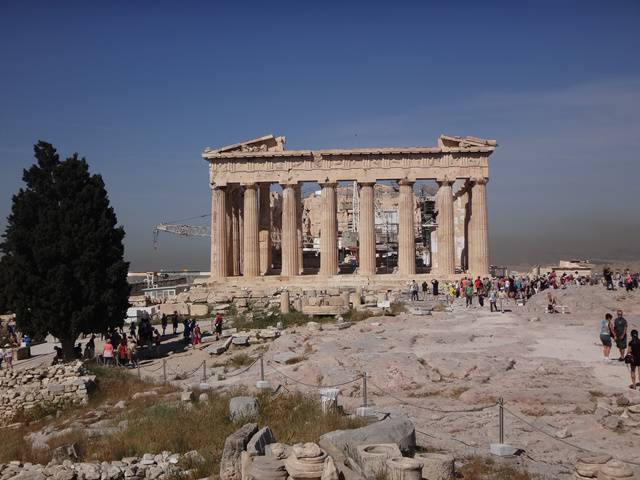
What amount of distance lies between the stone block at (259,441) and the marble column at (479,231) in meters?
33.4

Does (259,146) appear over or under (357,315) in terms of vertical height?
over

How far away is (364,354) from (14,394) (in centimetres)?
931

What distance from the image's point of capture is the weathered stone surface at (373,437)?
8.80 metres

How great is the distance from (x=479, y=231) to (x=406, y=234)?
4.66 metres

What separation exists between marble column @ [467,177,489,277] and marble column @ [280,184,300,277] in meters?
11.4

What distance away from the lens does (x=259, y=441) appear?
8.84 m

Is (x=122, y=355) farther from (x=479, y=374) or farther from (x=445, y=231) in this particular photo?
(x=445, y=231)

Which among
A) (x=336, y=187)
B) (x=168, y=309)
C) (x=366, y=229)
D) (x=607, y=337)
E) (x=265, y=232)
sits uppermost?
(x=336, y=187)

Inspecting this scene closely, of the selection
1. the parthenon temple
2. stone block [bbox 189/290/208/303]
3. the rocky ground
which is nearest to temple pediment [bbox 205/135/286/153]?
the parthenon temple

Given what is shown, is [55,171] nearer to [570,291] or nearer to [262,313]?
[262,313]

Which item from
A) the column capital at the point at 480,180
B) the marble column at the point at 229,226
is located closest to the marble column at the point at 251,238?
the marble column at the point at 229,226

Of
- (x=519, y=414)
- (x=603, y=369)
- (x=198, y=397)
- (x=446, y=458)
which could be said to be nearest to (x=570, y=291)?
(x=603, y=369)

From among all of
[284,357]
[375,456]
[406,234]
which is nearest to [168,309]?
[406,234]

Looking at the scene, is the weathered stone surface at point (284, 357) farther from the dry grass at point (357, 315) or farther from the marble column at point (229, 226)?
the marble column at point (229, 226)
